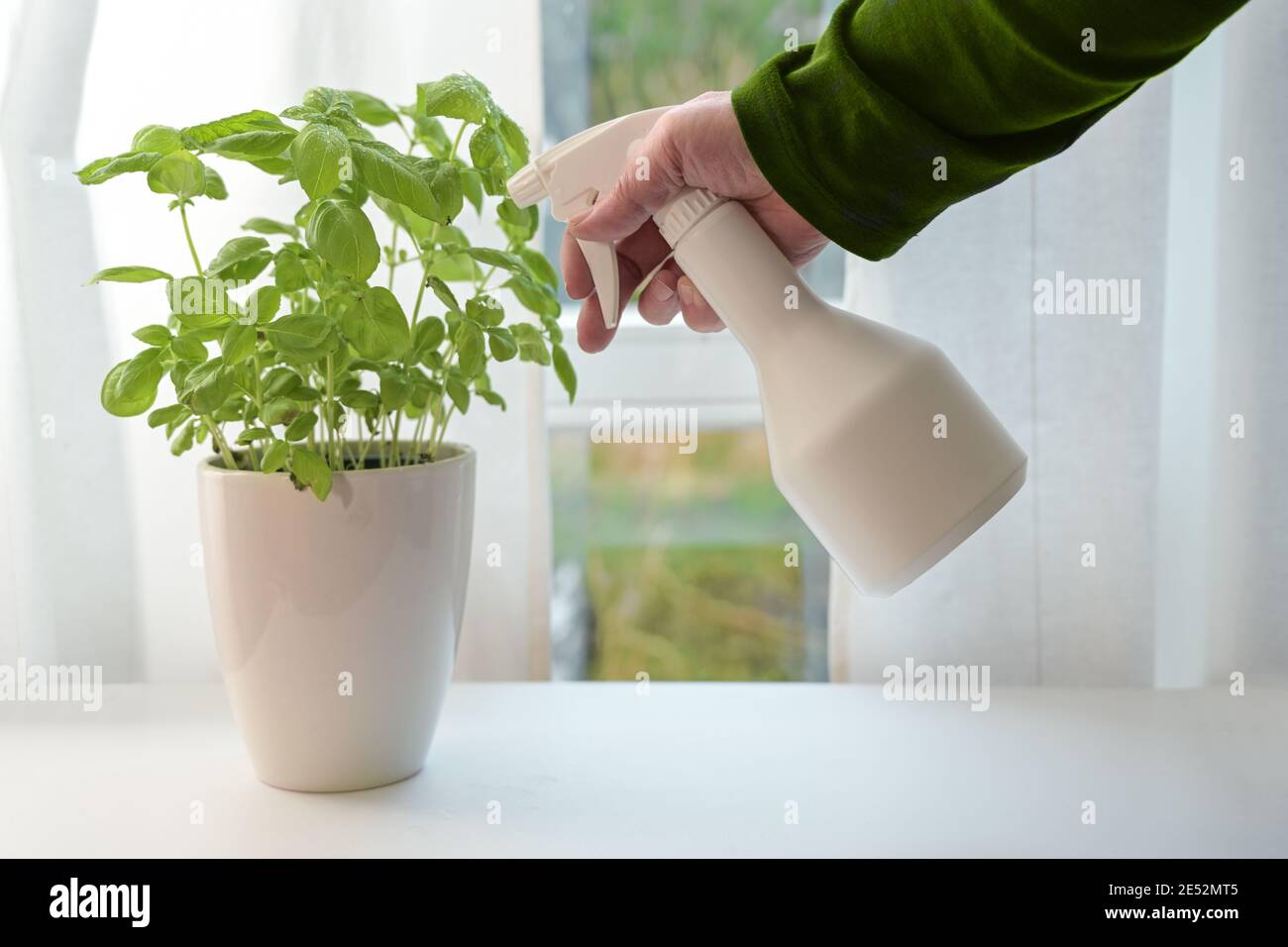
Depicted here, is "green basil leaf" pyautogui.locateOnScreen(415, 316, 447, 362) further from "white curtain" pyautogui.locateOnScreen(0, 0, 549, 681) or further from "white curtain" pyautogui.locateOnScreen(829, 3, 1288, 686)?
"white curtain" pyautogui.locateOnScreen(829, 3, 1288, 686)

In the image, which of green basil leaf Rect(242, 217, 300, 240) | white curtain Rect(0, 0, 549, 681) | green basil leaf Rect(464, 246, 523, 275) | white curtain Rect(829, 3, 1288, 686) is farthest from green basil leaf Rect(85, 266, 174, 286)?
white curtain Rect(829, 3, 1288, 686)

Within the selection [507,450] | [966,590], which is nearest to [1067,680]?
[966,590]

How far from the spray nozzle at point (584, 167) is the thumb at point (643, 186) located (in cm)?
1

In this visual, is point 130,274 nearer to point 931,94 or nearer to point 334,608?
point 334,608

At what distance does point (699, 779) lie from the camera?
2.82 feet

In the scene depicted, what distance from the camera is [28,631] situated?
108 cm

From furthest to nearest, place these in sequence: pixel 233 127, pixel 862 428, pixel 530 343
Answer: pixel 530 343 < pixel 233 127 < pixel 862 428

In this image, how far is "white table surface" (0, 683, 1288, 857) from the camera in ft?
2.48

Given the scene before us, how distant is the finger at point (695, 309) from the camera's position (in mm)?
734

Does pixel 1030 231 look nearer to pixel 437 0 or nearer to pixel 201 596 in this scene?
pixel 437 0

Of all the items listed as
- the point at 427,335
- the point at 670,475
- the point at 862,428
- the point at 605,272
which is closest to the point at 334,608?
the point at 427,335

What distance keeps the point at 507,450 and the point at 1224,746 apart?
66cm

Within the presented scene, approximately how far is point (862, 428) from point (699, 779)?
0.43 metres
